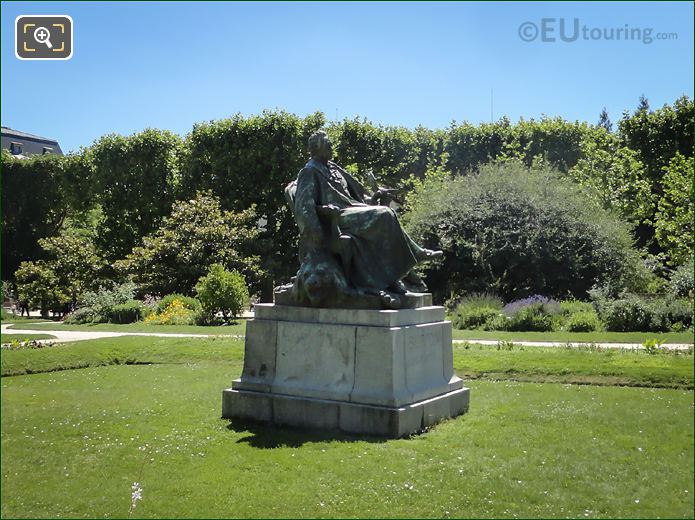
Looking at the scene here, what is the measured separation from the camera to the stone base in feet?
24.4

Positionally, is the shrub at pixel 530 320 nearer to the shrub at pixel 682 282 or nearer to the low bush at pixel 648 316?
the low bush at pixel 648 316

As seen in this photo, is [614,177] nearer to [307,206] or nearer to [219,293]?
[219,293]

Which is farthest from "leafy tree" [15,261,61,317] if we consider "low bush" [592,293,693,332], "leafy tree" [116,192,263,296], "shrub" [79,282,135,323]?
"low bush" [592,293,693,332]

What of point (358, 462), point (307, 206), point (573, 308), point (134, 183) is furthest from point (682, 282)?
point (134, 183)

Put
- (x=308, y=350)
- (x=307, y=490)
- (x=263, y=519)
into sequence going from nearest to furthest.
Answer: (x=263, y=519), (x=307, y=490), (x=308, y=350)

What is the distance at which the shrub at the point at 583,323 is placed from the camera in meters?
17.6

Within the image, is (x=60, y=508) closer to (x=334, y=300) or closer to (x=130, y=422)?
(x=130, y=422)

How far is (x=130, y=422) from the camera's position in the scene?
8.23m

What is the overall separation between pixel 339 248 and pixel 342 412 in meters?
2.00

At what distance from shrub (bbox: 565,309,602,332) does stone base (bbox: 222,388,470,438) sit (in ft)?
32.5

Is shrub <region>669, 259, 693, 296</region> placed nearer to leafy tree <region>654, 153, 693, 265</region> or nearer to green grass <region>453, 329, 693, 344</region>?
leafy tree <region>654, 153, 693, 265</region>

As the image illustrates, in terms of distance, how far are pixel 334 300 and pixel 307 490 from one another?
2.78 meters

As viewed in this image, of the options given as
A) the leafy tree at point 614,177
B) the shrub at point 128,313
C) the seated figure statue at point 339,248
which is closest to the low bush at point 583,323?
the seated figure statue at point 339,248

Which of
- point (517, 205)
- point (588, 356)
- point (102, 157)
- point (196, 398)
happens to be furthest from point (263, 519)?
point (102, 157)
